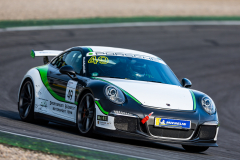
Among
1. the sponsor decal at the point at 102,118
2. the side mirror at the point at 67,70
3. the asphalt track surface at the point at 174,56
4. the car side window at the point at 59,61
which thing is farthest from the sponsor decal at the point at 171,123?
the car side window at the point at 59,61

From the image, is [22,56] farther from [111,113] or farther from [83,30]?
[111,113]

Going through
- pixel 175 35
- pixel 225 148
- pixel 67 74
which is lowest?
pixel 225 148

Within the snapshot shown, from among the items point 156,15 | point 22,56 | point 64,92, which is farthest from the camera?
point 156,15

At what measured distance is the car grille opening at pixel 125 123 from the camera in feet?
20.2

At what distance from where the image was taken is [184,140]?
6.36m

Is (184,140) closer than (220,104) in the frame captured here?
Yes

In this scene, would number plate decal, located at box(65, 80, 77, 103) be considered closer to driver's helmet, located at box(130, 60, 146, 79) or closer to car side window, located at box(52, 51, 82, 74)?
car side window, located at box(52, 51, 82, 74)

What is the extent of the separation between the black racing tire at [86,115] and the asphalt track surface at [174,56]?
0.42 feet

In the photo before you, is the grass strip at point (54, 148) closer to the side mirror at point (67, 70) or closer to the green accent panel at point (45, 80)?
the side mirror at point (67, 70)

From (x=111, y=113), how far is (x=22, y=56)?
10.1m

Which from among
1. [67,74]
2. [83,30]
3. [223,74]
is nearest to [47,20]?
[83,30]

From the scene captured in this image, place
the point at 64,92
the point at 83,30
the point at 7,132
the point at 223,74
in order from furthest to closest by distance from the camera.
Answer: the point at 83,30, the point at 223,74, the point at 64,92, the point at 7,132

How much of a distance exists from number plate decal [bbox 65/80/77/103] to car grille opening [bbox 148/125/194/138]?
4.55ft

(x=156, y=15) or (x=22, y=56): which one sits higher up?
(x=156, y=15)
